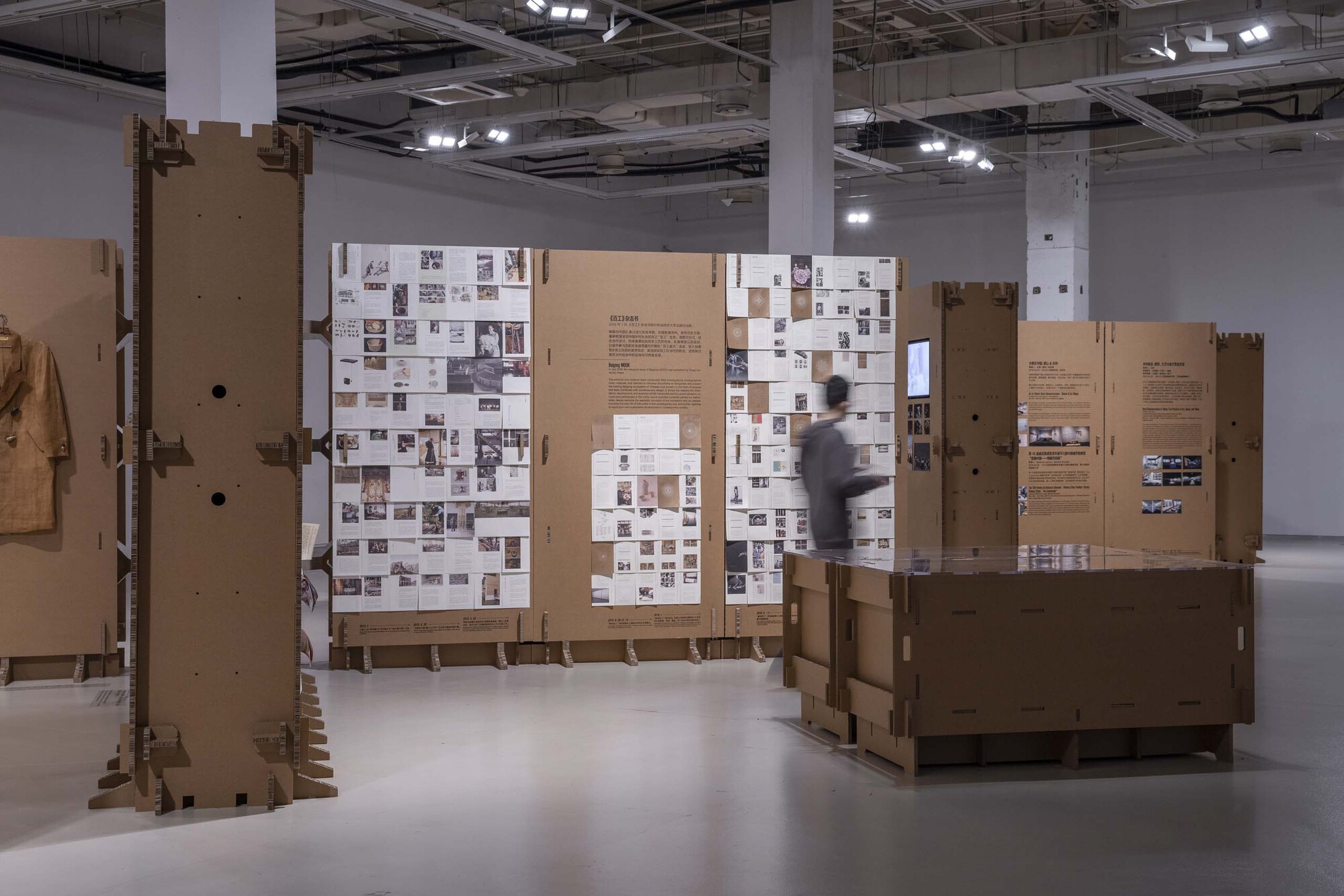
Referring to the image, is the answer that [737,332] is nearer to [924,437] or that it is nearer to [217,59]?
[924,437]

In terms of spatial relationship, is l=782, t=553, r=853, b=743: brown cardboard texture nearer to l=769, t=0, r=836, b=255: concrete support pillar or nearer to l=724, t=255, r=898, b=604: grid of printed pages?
l=724, t=255, r=898, b=604: grid of printed pages

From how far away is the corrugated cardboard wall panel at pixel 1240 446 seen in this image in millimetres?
14375

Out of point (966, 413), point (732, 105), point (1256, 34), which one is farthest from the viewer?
point (732, 105)

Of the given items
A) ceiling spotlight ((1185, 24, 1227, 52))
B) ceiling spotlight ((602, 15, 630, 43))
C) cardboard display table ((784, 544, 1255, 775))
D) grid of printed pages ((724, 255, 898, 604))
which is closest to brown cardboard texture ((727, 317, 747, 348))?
grid of printed pages ((724, 255, 898, 604))

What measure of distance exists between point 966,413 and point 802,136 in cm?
361

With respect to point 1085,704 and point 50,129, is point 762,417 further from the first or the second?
point 50,129

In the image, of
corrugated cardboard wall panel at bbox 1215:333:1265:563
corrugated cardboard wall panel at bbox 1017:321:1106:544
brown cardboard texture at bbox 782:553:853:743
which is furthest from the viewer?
corrugated cardboard wall panel at bbox 1215:333:1265:563

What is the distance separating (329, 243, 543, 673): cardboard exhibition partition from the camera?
26.5 ft

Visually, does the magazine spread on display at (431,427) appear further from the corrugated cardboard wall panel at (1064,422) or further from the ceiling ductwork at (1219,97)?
the ceiling ductwork at (1219,97)

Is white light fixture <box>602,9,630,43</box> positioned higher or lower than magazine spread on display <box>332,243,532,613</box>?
higher

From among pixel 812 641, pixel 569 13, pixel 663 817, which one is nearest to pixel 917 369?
pixel 812 641

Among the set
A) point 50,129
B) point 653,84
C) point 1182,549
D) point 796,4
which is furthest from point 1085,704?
point 50,129

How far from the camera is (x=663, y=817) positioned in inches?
189

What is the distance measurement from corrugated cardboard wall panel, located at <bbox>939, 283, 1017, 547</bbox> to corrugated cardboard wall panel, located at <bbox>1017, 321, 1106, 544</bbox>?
438cm
